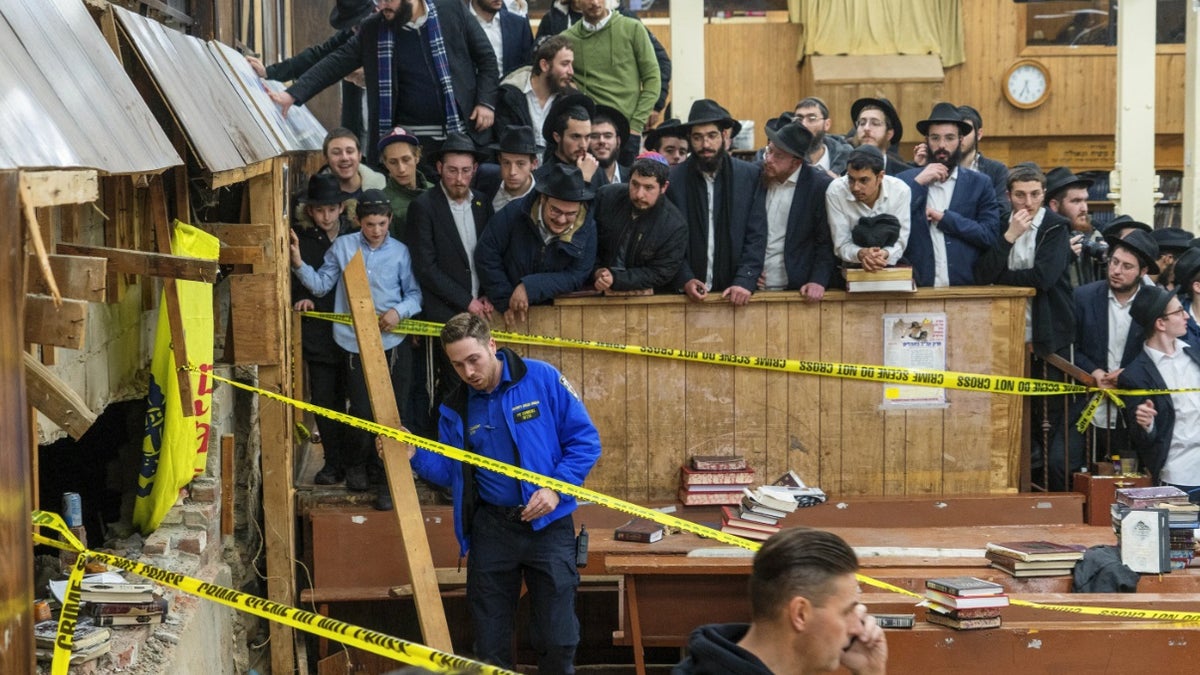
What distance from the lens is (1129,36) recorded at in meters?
17.1

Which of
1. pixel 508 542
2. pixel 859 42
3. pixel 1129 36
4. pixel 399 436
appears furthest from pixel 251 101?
pixel 859 42

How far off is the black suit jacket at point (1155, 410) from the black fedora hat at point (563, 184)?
3.62 metres

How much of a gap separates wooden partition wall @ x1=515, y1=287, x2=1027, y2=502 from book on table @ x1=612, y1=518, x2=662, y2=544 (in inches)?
27.4

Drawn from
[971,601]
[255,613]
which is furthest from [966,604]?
[255,613]

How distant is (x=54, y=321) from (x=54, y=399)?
15.4 inches

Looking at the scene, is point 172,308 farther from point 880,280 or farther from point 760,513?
point 880,280

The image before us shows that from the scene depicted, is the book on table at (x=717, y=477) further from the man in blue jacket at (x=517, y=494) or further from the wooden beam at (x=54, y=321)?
the wooden beam at (x=54, y=321)

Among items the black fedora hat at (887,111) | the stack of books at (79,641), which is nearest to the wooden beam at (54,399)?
the stack of books at (79,641)

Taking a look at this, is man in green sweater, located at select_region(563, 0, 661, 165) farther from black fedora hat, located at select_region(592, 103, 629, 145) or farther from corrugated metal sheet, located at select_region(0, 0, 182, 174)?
corrugated metal sheet, located at select_region(0, 0, 182, 174)

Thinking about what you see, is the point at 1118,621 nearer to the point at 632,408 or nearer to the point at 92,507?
the point at 632,408

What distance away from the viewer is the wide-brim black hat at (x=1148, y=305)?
9.12m

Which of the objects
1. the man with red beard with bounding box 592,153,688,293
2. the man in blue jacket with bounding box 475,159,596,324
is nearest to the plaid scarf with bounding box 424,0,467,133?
the man in blue jacket with bounding box 475,159,596,324

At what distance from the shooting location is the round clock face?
20906 millimetres

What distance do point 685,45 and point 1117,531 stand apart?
910 cm
